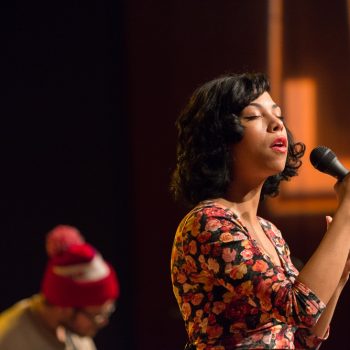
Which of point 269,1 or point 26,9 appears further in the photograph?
point 269,1

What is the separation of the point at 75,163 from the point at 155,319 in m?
0.74

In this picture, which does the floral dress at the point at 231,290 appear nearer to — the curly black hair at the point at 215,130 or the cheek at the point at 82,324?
the curly black hair at the point at 215,130

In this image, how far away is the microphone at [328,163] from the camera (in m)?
1.67

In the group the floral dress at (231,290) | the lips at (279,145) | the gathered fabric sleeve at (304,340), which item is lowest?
the gathered fabric sleeve at (304,340)

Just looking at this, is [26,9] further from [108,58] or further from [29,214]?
[29,214]

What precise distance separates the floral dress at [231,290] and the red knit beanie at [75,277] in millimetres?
466

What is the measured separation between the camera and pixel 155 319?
313 cm

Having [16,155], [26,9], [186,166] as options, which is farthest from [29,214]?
[186,166]

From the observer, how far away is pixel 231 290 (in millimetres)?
1539

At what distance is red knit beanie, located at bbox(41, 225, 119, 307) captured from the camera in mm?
1100

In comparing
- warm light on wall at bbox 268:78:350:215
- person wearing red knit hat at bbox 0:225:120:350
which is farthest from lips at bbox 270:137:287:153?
warm light on wall at bbox 268:78:350:215

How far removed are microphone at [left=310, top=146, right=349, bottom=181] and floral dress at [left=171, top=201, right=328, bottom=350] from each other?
9.2 inches

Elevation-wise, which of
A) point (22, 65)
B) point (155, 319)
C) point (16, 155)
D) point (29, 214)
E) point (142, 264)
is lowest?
point (155, 319)

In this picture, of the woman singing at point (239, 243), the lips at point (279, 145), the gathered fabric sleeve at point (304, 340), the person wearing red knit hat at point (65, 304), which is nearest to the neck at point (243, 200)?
the woman singing at point (239, 243)
